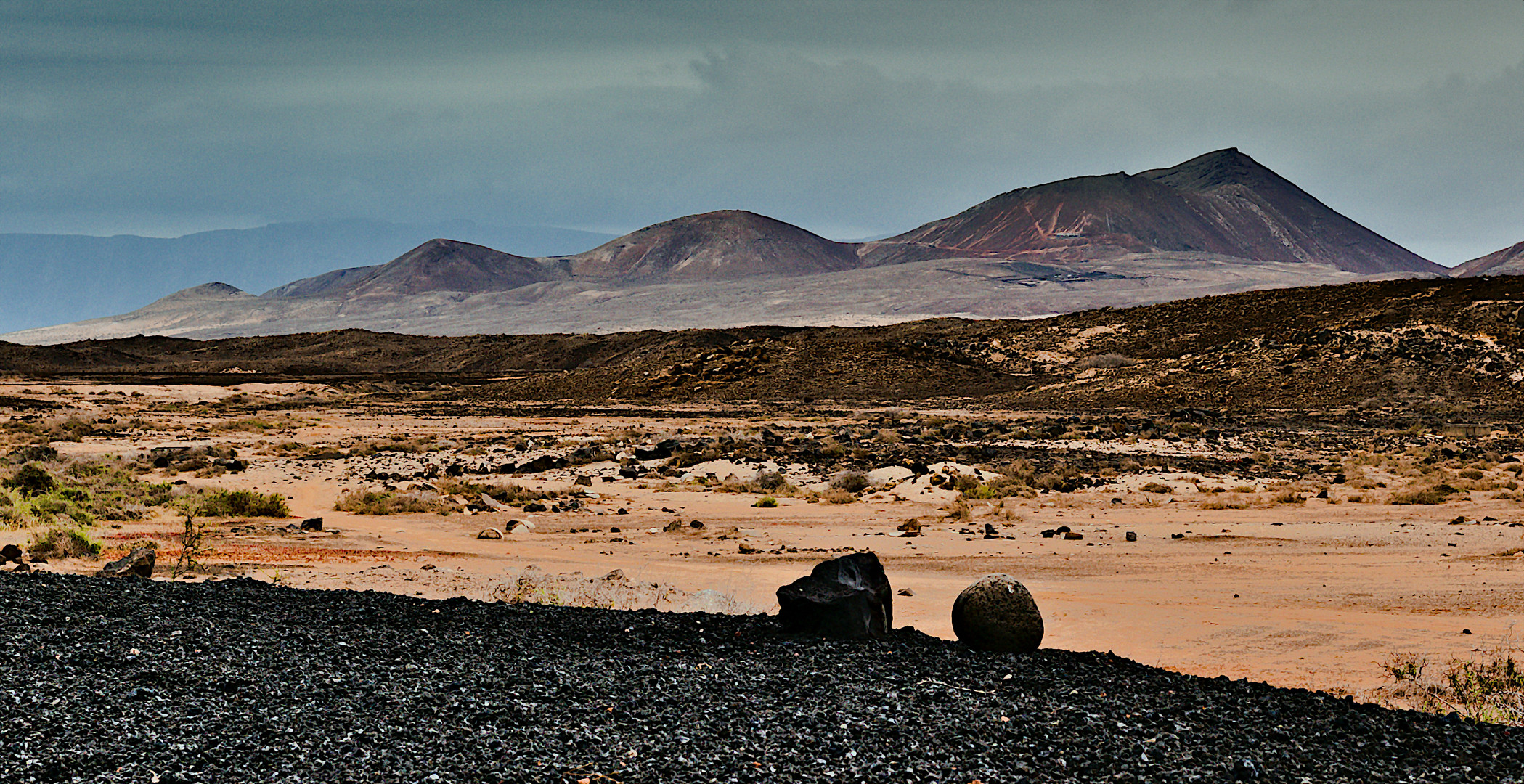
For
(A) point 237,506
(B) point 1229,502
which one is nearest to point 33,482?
(A) point 237,506

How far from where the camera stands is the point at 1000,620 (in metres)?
8.02

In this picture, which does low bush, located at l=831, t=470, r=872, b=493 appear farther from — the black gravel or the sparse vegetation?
the black gravel

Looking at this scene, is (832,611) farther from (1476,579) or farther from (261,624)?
(1476,579)

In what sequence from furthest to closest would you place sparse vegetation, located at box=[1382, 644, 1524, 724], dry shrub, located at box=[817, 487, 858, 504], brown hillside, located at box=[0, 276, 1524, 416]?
brown hillside, located at box=[0, 276, 1524, 416], dry shrub, located at box=[817, 487, 858, 504], sparse vegetation, located at box=[1382, 644, 1524, 724]

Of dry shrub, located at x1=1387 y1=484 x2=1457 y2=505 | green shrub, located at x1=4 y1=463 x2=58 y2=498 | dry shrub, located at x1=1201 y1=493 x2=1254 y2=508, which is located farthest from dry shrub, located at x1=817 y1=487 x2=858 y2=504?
green shrub, located at x1=4 y1=463 x2=58 y2=498

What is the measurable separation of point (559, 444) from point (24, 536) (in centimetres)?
1931

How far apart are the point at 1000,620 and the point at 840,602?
114cm

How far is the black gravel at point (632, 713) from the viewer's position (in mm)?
5504

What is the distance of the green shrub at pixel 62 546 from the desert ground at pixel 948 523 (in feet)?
0.59

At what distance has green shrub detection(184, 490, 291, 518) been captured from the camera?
18453mm

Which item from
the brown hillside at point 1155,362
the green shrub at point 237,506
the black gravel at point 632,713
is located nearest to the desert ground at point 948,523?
the green shrub at point 237,506

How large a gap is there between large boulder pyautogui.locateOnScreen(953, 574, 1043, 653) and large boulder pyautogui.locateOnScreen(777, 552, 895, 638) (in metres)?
0.60

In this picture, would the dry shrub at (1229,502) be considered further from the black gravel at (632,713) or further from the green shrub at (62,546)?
the green shrub at (62,546)

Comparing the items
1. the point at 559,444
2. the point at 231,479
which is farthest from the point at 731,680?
the point at 559,444
